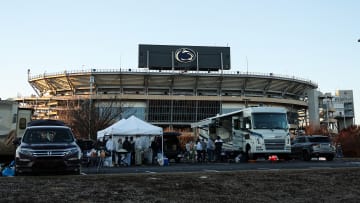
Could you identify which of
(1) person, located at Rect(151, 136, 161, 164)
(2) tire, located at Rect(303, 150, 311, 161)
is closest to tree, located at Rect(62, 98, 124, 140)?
(1) person, located at Rect(151, 136, 161, 164)

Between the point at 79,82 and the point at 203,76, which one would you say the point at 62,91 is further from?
the point at 203,76

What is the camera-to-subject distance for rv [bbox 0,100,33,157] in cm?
2117

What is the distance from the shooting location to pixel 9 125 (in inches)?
849

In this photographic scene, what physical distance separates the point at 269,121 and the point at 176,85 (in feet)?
204

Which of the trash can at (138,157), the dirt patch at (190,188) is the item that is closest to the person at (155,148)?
the trash can at (138,157)

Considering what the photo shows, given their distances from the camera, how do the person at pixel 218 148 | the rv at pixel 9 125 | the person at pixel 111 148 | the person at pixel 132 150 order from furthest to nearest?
the person at pixel 218 148, the person at pixel 132 150, the person at pixel 111 148, the rv at pixel 9 125

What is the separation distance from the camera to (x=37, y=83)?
96500 millimetres

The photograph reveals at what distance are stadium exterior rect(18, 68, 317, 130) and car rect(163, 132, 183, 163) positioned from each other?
5187 centimetres

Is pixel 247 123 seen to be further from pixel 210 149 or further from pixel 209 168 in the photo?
pixel 209 168

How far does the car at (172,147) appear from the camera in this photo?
30928 mm

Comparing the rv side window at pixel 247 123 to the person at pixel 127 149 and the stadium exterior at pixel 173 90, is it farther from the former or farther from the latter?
the stadium exterior at pixel 173 90

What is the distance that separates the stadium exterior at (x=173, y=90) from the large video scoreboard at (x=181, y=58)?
6.80 ft

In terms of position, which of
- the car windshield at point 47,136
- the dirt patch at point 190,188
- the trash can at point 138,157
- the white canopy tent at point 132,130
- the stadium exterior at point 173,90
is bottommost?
the dirt patch at point 190,188

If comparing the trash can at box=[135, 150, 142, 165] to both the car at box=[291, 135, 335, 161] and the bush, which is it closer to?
the car at box=[291, 135, 335, 161]
